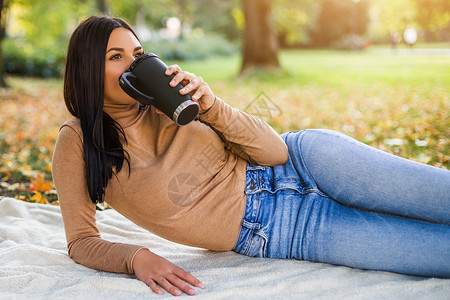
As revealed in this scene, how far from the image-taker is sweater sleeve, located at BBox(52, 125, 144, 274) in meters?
1.77

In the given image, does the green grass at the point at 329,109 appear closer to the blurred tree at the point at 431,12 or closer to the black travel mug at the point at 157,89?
the black travel mug at the point at 157,89

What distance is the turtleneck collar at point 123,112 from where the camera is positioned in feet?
6.16

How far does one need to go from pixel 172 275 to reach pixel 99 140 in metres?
0.62

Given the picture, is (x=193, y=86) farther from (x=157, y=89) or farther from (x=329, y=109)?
(x=329, y=109)

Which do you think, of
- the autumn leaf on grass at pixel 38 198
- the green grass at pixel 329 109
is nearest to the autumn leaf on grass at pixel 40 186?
the autumn leaf on grass at pixel 38 198

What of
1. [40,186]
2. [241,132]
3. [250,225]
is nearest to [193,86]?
[241,132]

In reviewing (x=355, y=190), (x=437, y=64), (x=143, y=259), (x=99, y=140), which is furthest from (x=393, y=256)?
(x=437, y=64)

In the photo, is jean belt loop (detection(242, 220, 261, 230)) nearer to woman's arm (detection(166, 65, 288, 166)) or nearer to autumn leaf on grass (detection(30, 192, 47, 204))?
woman's arm (detection(166, 65, 288, 166))

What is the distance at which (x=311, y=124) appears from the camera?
5727 millimetres

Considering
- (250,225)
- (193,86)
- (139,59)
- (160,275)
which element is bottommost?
(160,275)

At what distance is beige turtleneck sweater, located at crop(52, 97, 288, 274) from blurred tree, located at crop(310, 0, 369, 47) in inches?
1092

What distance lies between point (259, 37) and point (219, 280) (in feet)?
33.9

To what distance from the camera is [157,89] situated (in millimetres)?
1583

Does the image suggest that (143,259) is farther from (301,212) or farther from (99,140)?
(301,212)
